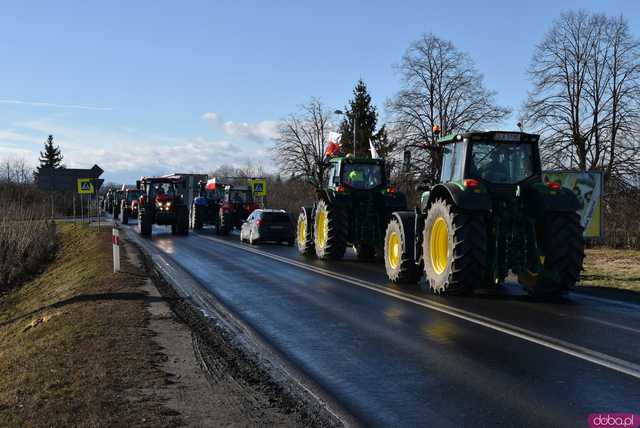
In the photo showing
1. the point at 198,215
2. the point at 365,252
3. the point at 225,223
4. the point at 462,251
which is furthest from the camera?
the point at 198,215

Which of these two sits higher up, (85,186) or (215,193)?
(85,186)

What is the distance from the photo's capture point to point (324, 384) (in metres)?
5.98

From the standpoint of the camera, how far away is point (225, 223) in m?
33.5

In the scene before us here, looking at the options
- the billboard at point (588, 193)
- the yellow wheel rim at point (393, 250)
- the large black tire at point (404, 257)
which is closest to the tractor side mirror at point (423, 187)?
the large black tire at point (404, 257)

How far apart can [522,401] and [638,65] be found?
123 ft

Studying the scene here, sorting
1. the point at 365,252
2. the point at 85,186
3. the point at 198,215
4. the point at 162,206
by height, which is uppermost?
the point at 85,186

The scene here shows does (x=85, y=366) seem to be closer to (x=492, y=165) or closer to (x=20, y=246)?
(x=492, y=165)

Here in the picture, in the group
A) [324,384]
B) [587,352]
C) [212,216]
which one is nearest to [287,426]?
[324,384]

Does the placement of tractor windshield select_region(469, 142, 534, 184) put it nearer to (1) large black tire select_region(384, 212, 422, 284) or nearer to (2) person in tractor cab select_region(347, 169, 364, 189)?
(1) large black tire select_region(384, 212, 422, 284)

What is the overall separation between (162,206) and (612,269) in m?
23.1

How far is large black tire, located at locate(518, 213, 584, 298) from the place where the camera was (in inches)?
413

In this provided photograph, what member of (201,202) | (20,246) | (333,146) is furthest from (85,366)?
(201,202)

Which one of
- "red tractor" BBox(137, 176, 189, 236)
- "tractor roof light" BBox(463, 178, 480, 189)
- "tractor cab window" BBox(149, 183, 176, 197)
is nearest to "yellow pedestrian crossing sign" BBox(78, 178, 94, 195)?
"red tractor" BBox(137, 176, 189, 236)

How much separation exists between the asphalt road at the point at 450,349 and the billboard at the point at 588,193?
619cm
